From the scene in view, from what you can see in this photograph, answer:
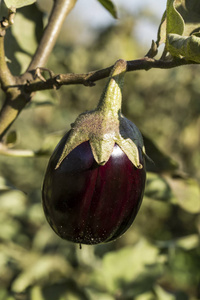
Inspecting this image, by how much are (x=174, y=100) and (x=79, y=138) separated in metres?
1.59

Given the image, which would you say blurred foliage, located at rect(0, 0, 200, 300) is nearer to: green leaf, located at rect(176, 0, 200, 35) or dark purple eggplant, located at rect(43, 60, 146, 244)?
dark purple eggplant, located at rect(43, 60, 146, 244)

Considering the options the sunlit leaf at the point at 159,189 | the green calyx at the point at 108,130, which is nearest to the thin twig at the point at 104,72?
the green calyx at the point at 108,130

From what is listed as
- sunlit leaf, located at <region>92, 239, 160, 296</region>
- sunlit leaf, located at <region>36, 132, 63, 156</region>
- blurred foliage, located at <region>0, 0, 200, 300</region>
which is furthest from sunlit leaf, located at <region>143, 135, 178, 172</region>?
sunlit leaf, located at <region>92, 239, 160, 296</region>

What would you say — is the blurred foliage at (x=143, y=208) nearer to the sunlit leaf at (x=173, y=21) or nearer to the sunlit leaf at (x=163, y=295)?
the sunlit leaf at (x=163, y=295)

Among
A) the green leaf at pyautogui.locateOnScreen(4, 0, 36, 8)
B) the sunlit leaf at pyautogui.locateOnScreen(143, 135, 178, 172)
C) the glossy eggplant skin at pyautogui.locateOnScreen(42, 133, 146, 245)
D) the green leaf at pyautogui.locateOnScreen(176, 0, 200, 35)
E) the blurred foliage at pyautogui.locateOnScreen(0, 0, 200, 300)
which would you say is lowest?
the blurred foliage at pyautogui.locateOnScreen(0, 0, 200, 300)

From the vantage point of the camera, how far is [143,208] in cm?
194

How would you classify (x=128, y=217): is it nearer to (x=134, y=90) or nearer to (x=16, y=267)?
(x=16, y=267)

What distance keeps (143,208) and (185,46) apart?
152 centimetres

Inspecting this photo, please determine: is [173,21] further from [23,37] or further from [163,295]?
[163,295]

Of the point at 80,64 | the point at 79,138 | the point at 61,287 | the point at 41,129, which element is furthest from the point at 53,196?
the point at 41,129

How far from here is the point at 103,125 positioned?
0.54m

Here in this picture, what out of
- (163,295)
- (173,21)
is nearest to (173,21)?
(173,21)

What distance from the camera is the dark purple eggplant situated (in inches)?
20.3

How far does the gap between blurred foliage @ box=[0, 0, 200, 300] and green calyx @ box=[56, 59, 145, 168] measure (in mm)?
156
